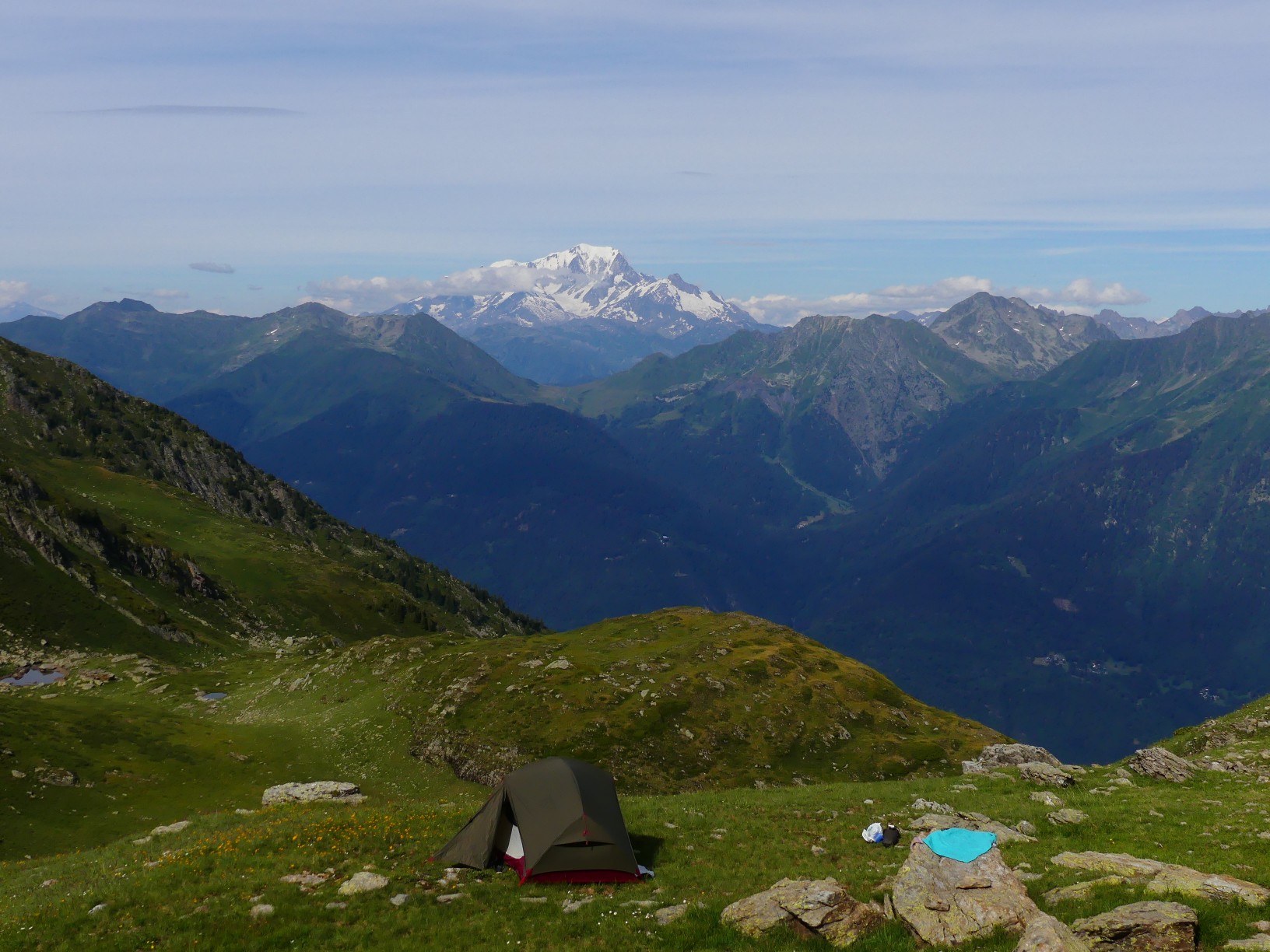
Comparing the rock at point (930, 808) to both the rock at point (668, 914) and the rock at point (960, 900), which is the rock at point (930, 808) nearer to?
the rock at point (960, 900)

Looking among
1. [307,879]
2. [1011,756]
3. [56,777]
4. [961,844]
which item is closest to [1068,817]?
[961,844]

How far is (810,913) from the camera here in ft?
73.0

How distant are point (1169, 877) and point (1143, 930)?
5.08m

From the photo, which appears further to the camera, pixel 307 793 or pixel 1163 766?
pixel 307 793

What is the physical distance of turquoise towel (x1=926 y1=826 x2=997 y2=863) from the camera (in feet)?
78.6

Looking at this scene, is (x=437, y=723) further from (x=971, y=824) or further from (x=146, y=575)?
(x=146, y=575)

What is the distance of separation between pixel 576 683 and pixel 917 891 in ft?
219

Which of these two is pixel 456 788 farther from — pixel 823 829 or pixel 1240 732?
pixel 1240 732

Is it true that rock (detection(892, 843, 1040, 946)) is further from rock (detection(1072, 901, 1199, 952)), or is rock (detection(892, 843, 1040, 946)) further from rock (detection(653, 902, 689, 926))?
rock (detection(653, 902, 689, 926))

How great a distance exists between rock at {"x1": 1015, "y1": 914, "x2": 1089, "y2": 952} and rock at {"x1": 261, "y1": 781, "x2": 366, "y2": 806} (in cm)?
3738

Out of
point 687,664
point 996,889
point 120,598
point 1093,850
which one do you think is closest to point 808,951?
point 996,889

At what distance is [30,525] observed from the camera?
12862 centimetres

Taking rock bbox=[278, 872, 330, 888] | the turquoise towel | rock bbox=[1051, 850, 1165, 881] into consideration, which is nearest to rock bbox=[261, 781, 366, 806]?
rock bbox=[278, 872, 330, 888]

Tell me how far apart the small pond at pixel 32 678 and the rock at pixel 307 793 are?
68.4 metres
